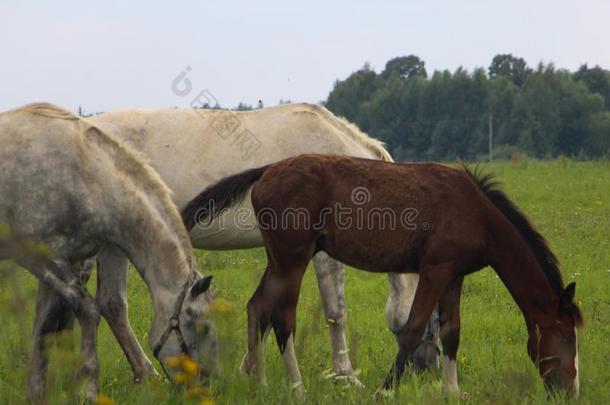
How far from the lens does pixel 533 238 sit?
5129 millimetres

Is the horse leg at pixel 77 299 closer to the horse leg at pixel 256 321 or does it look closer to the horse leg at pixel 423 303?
the horse leg at pixel 256 321

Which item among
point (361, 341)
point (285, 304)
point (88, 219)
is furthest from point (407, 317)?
point (88, 219)

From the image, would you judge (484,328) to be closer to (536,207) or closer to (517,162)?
(536,207)

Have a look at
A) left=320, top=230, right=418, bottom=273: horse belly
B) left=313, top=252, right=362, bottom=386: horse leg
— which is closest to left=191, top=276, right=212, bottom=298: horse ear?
left=320, top=230, right=418, bottom=273: horse belly

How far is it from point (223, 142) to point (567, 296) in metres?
3.09

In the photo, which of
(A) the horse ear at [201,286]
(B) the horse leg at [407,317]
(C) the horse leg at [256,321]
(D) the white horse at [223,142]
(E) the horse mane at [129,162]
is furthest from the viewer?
(D) the white horse at [223,142]

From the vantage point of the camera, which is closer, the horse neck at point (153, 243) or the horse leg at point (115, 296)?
the horse neck at point (153, 243)

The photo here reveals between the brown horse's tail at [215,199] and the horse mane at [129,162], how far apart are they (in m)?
0.35

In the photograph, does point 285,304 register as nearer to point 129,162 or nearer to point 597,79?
point 129,162

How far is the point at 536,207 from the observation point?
632 inches

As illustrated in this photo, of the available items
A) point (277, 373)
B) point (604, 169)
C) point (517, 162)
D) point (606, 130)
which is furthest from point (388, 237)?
point (606, 130)

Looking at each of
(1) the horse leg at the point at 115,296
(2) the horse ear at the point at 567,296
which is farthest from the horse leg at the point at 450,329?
(1) the horse leg at the point at 115,296

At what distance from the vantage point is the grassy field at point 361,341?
9.66 feet

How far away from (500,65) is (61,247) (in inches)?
3338
